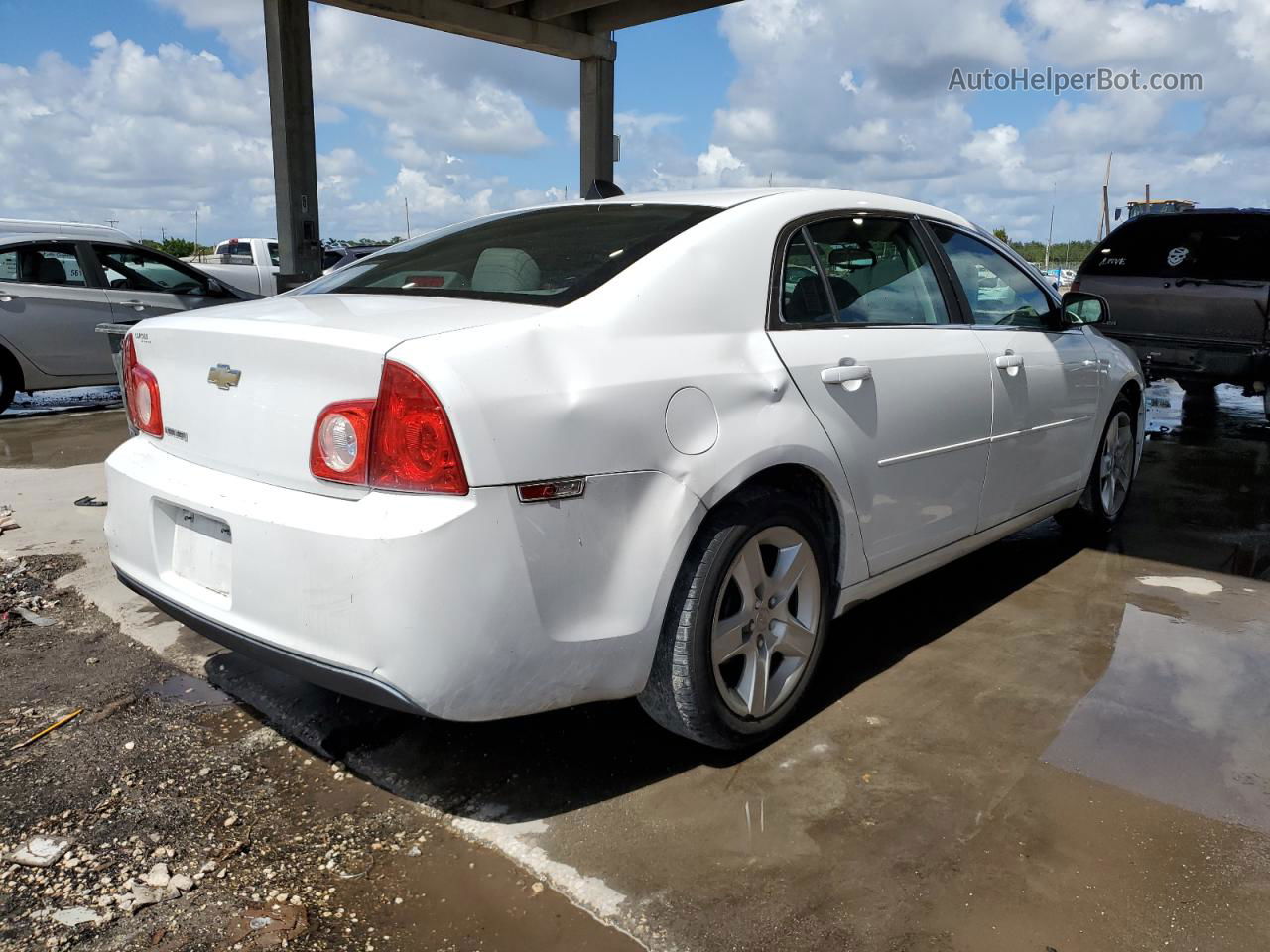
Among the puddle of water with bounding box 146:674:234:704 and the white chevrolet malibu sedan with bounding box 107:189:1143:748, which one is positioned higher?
the white chevrolet malibu sedan with bounding box 107:189:1143:748

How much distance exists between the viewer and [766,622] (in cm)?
290

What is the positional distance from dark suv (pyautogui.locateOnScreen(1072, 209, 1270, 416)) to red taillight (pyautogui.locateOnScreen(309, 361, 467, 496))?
273 inches

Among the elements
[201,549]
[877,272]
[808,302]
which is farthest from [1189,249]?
[201,549]

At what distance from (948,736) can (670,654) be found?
39.3 inches

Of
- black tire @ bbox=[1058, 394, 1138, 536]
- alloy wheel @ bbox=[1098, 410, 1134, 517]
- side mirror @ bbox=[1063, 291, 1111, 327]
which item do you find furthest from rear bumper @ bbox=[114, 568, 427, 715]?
alloy wheel @ bbox=[1098, 410, 1134, 517]

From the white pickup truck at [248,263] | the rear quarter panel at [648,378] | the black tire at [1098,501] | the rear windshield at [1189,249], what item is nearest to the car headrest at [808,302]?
the rear quarter panel at [648,378]

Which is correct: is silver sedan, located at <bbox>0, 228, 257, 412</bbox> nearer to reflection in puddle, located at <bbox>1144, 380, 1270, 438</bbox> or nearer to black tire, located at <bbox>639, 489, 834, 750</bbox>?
black tire, located at <bbox>639, 489, 834, 750</bbox>

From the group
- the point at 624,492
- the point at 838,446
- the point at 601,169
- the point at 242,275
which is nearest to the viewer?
the point at 624,492

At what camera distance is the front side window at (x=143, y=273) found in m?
9.56

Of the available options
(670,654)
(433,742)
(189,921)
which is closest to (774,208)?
(670,654)

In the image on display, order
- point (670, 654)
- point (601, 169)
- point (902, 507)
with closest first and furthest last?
point (670, 654) → point (902, 507) → point (601, 169)

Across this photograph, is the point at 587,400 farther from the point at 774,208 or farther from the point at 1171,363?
the point at 1171,363

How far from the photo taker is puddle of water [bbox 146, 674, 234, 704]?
10.8 feet

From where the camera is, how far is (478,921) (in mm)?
2225
